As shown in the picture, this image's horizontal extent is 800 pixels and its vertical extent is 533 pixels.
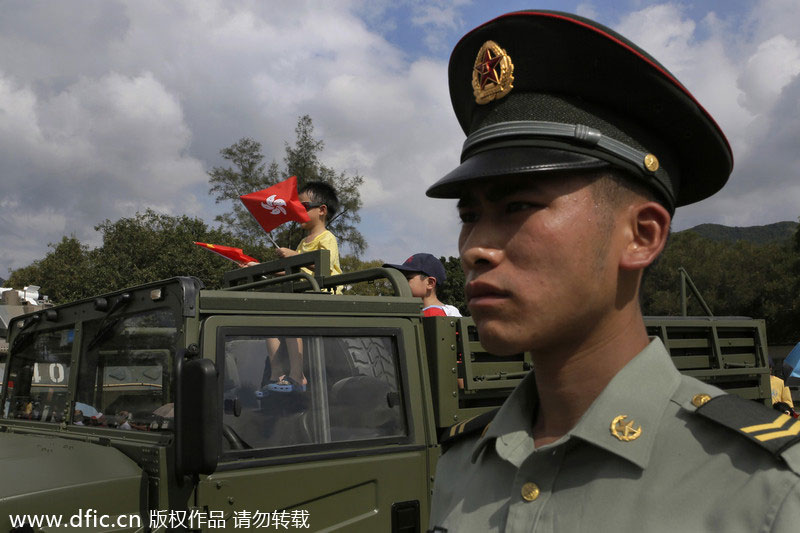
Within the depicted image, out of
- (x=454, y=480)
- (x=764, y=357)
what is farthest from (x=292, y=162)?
(x=454, y=480)

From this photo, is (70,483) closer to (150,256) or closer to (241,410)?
(241,410)

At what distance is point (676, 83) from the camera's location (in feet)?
4.24

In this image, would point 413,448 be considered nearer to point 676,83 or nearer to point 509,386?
point 509,386

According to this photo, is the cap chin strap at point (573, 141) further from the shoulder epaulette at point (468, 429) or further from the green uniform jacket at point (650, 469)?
the shoulder epaulette at point (468, 429)

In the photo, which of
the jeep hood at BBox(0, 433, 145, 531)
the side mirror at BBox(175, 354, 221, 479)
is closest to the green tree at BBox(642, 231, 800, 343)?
the jeep hood at BBox(0, 433, 145, 531)

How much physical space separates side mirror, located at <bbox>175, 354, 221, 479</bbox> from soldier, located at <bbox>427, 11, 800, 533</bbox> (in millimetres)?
1420

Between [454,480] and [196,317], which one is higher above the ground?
[196,317]

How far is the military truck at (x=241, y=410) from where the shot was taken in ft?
9.36

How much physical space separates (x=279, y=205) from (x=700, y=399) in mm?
4619

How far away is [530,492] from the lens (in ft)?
3.89

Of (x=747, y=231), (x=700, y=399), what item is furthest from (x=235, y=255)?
(x=747, y=231)

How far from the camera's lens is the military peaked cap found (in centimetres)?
125

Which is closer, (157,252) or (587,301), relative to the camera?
(587,301)

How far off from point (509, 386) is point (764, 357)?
2.59 m
